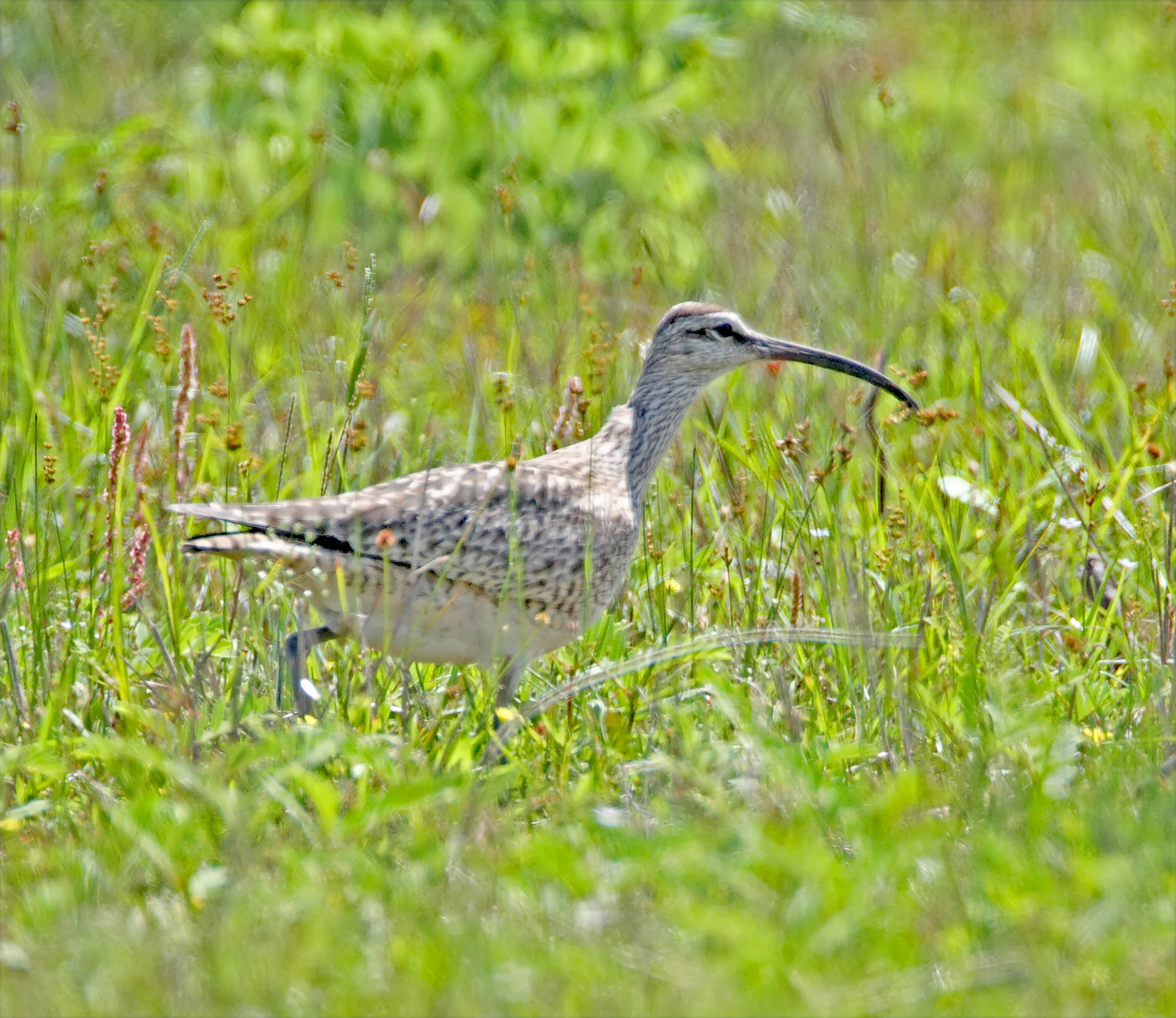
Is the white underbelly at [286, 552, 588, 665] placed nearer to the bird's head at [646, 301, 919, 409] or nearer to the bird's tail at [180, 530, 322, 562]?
the bird's tail at [180, 530, 322, 562]

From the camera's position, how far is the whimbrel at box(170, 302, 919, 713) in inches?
180

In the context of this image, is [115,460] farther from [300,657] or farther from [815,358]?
[815,358]

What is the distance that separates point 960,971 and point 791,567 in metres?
2.63

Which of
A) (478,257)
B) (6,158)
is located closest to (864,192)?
(478,257)

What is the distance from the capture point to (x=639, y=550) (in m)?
5.64

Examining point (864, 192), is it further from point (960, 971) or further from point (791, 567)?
point (960, 971)

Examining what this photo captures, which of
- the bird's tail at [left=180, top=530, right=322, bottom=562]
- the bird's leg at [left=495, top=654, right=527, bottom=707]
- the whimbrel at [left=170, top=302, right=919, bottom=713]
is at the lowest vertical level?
the bird's leg at [left=495, top=654, right=527, bottom=707]

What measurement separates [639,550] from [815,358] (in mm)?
873

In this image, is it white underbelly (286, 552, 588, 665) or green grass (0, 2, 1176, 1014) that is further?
white underbelly (286, 552, 588, 665)

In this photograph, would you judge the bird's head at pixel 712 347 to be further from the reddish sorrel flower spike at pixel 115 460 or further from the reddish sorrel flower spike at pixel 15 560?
the reddish sorrel flower spike at pixel 15 560

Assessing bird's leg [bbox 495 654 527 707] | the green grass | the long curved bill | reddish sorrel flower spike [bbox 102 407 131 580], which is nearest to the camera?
the green grass

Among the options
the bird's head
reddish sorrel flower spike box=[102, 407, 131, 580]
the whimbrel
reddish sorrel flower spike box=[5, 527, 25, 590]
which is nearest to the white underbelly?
the whimbrel

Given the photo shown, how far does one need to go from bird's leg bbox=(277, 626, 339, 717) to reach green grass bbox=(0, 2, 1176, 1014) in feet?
0.35

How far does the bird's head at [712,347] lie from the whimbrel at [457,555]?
1.77 ft
